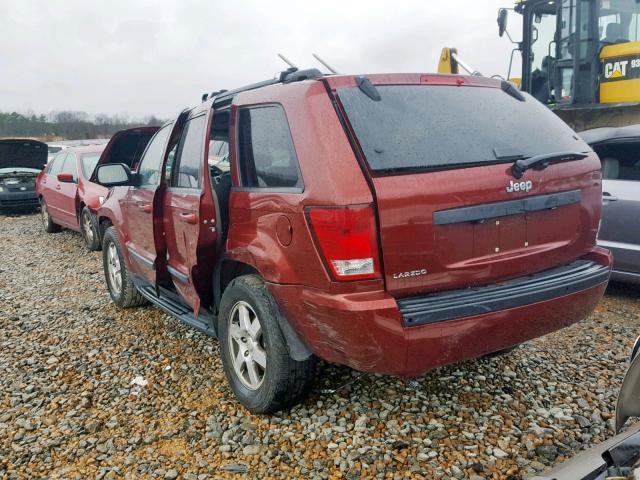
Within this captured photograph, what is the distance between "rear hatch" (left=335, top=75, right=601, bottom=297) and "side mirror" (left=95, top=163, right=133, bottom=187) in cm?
263

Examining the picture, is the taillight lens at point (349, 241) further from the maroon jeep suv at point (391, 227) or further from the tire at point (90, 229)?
the tire at point (90, 229)

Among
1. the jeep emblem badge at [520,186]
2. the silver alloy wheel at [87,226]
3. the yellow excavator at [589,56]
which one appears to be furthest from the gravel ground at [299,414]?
the yellow excavator at [589,56]

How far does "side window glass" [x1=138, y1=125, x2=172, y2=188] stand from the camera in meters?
4.27

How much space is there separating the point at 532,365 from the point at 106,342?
330cm

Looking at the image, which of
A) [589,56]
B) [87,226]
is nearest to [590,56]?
[589,56]

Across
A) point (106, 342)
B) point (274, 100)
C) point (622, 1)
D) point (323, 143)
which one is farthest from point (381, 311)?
point (622, 1)

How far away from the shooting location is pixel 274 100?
2.90 m

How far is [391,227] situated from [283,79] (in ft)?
3.71

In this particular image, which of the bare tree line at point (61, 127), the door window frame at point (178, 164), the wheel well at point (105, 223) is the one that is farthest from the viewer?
the bare tree line at point (61, 127)

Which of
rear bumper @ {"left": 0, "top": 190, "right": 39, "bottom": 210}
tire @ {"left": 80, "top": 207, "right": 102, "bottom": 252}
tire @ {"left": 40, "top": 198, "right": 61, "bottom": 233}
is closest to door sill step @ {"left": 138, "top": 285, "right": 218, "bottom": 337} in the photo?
tire @ {"left": 80, "top": 207, "right": 102, "bottom": 252}

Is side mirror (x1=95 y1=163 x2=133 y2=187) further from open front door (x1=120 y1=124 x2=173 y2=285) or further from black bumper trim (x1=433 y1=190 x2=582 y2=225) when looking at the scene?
black bumper trim (x1=433 y1=190 x2=582 y2=225)

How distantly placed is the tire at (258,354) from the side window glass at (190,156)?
0.88 meters

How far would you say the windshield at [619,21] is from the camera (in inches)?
334

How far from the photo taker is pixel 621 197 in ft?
15.8
